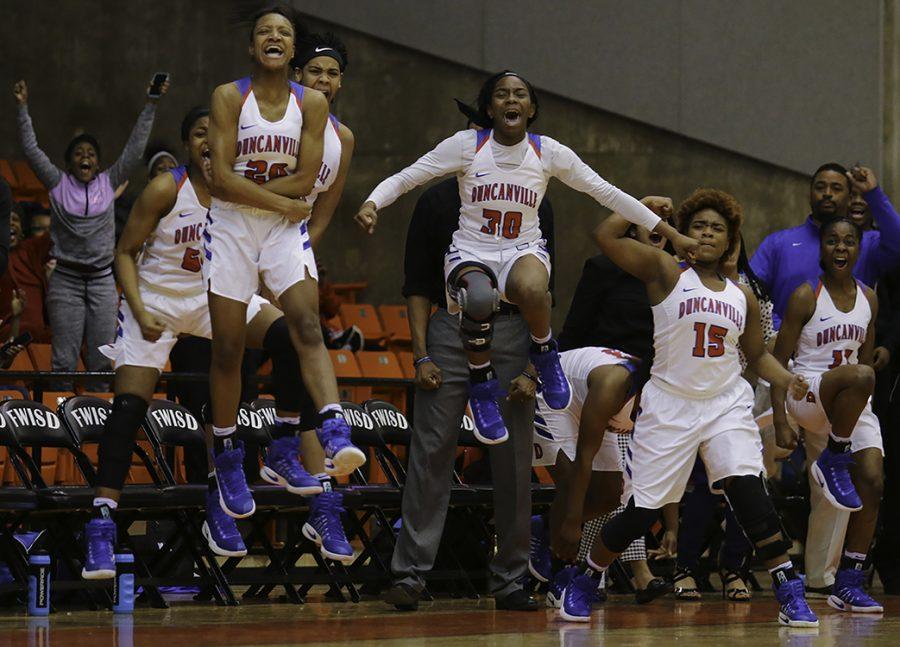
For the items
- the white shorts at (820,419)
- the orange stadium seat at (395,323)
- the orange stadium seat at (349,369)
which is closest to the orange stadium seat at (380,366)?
the orange stadium seat at (349,369)

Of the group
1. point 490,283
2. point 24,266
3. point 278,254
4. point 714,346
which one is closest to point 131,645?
point 278,254

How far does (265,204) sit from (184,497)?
1.67m

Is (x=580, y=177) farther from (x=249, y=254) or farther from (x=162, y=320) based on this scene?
(x=162, y=320)

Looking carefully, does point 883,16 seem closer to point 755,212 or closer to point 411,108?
point 755,212

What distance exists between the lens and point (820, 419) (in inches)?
312

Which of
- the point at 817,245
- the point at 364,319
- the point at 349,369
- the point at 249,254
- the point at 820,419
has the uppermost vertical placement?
the point at 817,245

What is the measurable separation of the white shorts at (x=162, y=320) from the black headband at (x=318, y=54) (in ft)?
3.88

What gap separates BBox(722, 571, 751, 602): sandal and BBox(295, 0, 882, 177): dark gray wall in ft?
22.3

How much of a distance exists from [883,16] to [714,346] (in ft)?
28.5

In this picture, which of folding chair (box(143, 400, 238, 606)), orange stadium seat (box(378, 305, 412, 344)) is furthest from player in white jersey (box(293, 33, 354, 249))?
orange stadium seat (box(378, 305, 412, 344))

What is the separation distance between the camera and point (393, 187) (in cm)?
671

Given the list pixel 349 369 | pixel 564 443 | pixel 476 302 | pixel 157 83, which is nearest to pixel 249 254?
pixel 476 302

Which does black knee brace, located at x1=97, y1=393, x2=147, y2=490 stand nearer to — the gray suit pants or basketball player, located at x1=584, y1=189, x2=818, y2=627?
the gray suit pants

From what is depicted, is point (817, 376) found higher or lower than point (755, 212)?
lower
